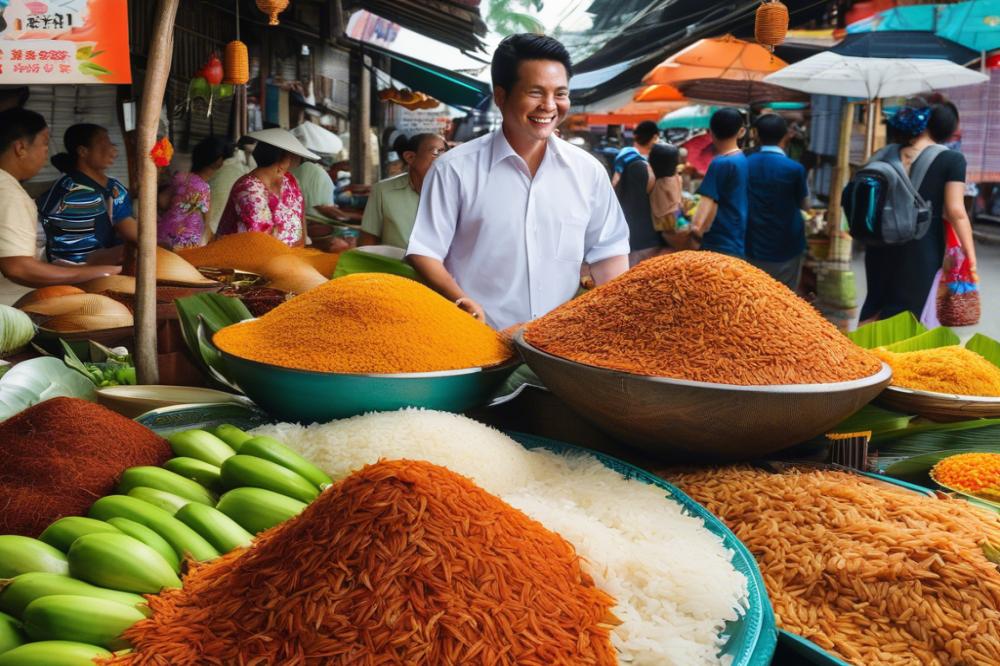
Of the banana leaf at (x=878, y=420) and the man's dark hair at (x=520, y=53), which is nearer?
the banana leaf at (x=878, y=420)

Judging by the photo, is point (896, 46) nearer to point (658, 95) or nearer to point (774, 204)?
point (774, 204)

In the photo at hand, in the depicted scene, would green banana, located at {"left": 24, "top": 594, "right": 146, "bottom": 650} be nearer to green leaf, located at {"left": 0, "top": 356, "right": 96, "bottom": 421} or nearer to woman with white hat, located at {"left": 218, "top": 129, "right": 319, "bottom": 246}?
green leaf, located at {"left": 0, "top": 356, "right": 96, "bottom": 421}

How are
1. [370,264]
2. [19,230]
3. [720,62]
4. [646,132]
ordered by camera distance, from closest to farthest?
1. [370,264]
2. [19,230]
3. [646,132]
4. [720,62]

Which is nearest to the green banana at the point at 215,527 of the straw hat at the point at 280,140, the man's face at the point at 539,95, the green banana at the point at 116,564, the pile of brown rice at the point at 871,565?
the green banana at the point at 116,564

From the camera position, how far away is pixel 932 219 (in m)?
4.41

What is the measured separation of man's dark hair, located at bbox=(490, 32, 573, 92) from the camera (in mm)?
2078

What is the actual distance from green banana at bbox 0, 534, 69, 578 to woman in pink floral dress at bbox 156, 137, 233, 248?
452cm

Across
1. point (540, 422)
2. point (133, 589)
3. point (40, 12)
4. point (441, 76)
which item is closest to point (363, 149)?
point (441, 76)

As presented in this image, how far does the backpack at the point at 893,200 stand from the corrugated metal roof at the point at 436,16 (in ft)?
14.7

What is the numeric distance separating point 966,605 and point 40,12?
2477 millimetres

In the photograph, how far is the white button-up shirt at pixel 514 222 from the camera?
7.69ft

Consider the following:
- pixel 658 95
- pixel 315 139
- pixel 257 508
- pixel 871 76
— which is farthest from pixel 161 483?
pixel 658 95

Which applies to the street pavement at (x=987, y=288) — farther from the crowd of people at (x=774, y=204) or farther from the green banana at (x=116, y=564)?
the green banana at (x=116, y=564)

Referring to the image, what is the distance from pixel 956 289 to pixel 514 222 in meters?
3.17
